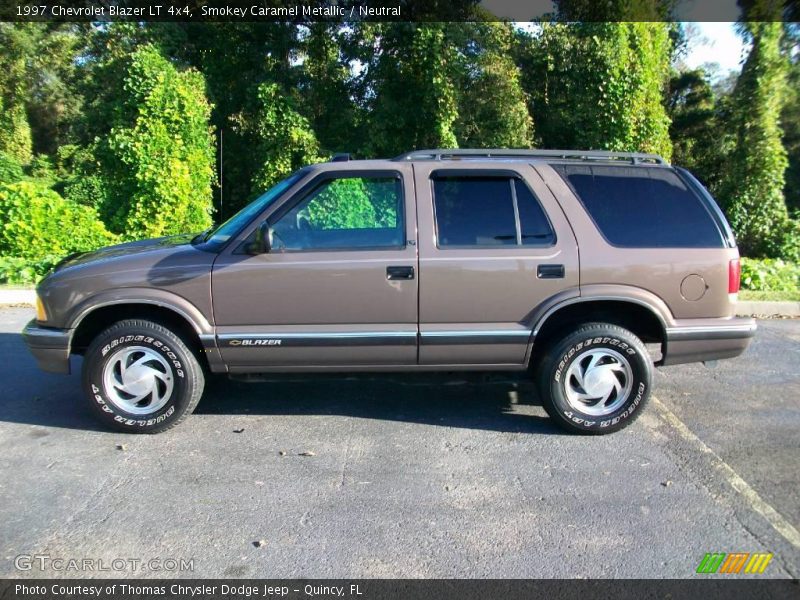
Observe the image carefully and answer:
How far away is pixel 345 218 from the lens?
451cm

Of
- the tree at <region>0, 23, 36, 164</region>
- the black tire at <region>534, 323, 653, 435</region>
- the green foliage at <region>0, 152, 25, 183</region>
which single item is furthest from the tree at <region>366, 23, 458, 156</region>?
the tree at <region>0, 23, 36, 164</region>

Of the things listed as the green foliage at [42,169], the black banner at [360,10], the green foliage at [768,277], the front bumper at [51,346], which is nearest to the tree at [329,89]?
the black banner at [360,10]

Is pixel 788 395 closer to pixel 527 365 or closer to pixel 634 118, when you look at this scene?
pixel 527 365

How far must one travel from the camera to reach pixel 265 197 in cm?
457

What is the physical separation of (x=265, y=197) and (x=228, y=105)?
10.5 meters

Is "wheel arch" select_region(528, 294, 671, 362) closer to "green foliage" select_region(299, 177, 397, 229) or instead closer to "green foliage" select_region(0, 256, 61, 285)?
"green foliage" select_region(299, 177, 397, 229)

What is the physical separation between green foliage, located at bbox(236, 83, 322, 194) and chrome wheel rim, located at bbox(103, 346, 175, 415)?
29.4 feet

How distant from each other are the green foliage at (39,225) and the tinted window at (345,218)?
7.91m

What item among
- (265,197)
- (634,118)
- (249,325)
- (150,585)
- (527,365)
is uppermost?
(634,118)

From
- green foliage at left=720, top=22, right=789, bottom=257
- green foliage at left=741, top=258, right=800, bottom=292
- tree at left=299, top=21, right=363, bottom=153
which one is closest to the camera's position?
green foliage at left=741, top=258, right=800, bottom=292

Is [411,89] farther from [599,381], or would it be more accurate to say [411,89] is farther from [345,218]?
[599,381]

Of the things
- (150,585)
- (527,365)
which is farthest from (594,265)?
(150,585)

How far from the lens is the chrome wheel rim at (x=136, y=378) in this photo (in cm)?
437

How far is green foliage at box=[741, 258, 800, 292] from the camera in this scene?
30.9ft
